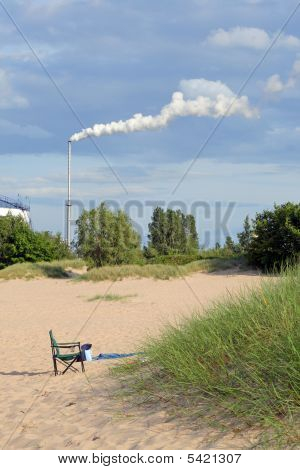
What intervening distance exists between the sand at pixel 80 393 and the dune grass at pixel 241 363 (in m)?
0.34

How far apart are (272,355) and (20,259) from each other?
109 ft

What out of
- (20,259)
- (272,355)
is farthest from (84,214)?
(272,355)

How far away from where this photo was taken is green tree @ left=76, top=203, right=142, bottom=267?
3322cm

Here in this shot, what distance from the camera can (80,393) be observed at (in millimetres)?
7410

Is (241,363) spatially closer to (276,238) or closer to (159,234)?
(276,238)

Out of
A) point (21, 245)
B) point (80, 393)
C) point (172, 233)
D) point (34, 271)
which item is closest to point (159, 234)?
point (172, 233)

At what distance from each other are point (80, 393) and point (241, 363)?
2330 millimetres

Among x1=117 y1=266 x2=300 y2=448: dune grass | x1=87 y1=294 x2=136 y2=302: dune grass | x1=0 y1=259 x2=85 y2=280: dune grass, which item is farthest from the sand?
x1=0 y1=259 x2=85 y2=280: dune grass

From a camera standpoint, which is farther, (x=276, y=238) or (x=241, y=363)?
(x=276, y=238)

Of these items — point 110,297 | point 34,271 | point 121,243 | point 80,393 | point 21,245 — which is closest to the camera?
point 80,393

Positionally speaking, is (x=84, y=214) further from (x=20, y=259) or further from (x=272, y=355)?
(x=272, y=355)

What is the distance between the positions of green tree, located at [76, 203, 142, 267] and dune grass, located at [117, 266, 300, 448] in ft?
82.3

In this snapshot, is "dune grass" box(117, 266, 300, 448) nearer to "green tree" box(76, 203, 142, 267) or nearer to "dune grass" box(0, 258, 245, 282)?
"dune grass" box(0, 258, 245, 282)
